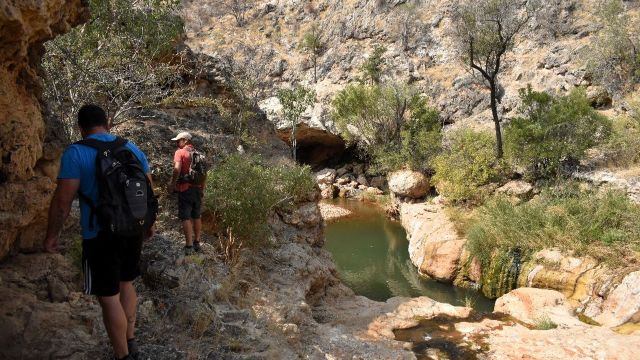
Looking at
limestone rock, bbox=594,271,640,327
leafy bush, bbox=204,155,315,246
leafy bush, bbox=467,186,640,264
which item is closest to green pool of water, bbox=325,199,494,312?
leafy bush, bbox=467,186,640,264

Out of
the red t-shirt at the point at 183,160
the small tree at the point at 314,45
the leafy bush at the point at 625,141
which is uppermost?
the small tree at the point at 314,45

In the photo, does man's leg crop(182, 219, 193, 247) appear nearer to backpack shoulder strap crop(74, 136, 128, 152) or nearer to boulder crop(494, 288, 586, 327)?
backpack shoulder strap crop(74, 136, 128, 152)

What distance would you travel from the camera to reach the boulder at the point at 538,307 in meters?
7.85

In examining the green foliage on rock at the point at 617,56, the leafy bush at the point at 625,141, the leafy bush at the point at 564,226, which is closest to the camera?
the leafy bush at the point at 564,226

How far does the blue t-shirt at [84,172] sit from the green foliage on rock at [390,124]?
1919 centimetres

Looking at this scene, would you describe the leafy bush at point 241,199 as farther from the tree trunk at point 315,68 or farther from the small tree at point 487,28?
the tree trunk at point 315,68

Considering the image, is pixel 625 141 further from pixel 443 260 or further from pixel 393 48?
pixel 393 48

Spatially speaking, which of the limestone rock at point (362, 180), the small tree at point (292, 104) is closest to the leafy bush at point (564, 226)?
the limestone rock at point (362, 180)

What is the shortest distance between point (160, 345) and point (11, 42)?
2.51 m

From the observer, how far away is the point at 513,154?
1634 centimetres

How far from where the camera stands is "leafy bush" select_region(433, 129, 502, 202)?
15875 millimetres

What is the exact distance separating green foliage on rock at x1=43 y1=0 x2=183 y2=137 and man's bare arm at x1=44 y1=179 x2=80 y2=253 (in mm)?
2629

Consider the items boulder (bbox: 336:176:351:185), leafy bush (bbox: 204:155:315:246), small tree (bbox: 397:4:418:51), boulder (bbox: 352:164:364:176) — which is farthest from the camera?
small tree (bbox: 397:4:418:51)

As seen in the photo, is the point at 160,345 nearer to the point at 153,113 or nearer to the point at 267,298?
the point at 267,298
